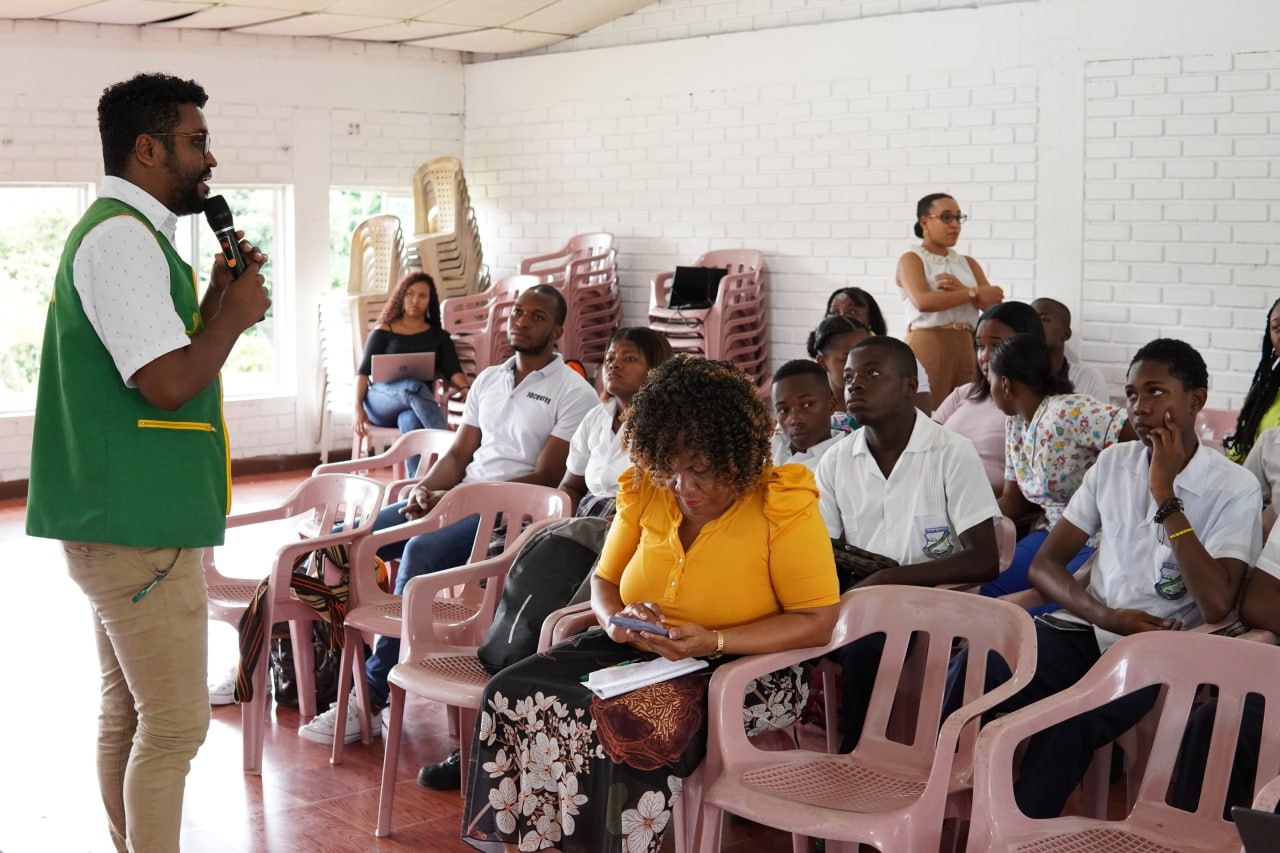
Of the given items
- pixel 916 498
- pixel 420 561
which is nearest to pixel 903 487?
pixel 916 498

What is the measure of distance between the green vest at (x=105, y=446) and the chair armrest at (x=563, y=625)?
816 millimetres

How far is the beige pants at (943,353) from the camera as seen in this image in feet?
22.5

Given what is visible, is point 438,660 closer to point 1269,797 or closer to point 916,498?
point 916,498

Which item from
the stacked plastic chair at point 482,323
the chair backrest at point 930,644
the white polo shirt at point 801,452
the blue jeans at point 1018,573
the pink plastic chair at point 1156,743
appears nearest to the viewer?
the pink plastic chair at point 1156,743

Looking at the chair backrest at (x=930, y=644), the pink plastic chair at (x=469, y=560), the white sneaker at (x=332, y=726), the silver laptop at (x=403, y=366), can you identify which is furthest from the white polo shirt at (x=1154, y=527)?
the silver laptop at (x=403, y=366)

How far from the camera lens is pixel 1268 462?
3.51 meters

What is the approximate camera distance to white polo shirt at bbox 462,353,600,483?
4977 mm

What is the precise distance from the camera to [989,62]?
7250 mm

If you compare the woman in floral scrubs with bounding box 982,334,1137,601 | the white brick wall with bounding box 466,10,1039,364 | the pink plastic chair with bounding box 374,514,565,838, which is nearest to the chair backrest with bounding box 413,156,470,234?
the white brick wall with bounding box 466,10,1039,364

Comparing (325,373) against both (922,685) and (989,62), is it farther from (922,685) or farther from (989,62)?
(922,685)

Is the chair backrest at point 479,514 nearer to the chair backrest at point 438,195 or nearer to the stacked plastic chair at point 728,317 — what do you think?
the stacked plastic chair at point 728,317

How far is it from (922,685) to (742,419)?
698 mm

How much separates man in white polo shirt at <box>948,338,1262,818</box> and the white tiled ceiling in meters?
5.82

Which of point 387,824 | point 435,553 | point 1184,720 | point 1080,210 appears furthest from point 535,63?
point 1184,720
